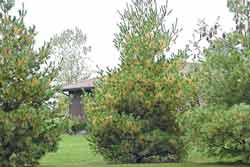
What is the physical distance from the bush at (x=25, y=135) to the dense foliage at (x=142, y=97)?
5.90 ft

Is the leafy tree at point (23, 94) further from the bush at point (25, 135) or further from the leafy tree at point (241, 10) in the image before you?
the leafy tree at point (241, 10)

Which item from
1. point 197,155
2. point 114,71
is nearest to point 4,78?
point 114,71

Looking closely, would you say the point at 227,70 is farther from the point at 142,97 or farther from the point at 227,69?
the point at 142,97

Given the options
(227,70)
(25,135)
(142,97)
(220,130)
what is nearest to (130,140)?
(142,97)

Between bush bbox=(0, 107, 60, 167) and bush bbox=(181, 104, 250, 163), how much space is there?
12.0ft

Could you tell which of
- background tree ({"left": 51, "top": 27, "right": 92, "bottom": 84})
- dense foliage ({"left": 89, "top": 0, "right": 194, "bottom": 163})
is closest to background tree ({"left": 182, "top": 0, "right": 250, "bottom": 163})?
dense foliage ({"left": 89, "top": 0, "right": 194, "bottom": 163})

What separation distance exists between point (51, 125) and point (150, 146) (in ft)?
9.86

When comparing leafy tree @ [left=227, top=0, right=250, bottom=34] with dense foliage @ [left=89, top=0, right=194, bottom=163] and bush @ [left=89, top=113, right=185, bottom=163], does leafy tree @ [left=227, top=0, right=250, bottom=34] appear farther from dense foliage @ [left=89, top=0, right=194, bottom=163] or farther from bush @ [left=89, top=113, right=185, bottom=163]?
bush @ [left=89, top=113, right=185, bottom=163]

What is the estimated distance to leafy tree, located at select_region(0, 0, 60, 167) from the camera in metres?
12.7

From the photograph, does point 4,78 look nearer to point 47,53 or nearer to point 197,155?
point 47,53

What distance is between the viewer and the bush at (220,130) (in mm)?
12766

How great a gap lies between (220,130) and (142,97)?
2.63m

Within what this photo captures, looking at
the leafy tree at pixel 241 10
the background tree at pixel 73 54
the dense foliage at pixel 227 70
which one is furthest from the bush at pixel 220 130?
the background tree at pixel 73 54

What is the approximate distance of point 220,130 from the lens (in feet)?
42.9
